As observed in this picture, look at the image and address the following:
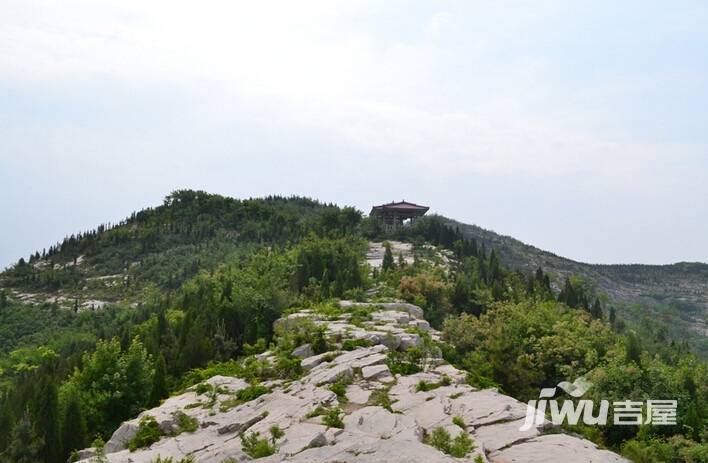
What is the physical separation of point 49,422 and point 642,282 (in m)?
77.3

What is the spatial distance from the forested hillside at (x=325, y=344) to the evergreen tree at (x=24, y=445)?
0.14 ft

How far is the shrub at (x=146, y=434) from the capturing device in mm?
16234

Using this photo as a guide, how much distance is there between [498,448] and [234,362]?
41.2ft

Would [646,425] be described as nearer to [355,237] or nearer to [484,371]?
[484,371]

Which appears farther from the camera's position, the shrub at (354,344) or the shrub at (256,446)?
the shrub at (354,344)

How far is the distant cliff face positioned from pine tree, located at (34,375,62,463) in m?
48.8

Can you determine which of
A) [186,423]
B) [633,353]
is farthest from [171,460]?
[633,353]

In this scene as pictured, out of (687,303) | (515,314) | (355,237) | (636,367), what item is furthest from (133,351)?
(687,303)

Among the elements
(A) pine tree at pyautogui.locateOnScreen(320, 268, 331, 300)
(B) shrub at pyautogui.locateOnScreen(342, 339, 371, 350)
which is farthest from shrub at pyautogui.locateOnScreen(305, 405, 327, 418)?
(A) pine tree at pyautogui.locateOnScreen(320, 268, 331, 300)

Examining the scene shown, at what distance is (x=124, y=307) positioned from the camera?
53.2 metres

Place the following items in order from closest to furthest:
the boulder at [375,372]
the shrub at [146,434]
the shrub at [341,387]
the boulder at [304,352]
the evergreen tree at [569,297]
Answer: the shrub at [146,434], the shrub at [341,387], the boulder at [375,372], the boulder at [304,352], the evergreen tree at [569,297]

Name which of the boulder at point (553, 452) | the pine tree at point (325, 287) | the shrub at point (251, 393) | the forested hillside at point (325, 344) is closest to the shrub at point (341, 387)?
the forested hillside at point (325, 344)

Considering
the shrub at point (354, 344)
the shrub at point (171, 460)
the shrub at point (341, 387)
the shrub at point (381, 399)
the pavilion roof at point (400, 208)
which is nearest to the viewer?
the shrub at point (171, 460)

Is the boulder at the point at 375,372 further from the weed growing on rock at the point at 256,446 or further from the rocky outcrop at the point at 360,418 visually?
the weed growing on rock at the point at 256,446
